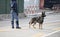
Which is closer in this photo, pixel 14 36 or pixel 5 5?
pixel 14 36

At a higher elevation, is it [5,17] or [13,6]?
[13,6]

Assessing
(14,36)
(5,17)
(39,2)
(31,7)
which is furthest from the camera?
(39,2)

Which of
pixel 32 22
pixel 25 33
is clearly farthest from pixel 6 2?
pixel 25 33

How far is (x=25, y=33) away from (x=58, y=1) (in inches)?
1169

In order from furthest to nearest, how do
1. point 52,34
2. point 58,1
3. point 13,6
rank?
point 58,1 → point 13,6 → point 52,34

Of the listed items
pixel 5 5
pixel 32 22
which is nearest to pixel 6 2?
pixel 5 5

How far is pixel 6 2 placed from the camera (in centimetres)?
2609

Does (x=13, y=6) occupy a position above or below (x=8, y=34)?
above

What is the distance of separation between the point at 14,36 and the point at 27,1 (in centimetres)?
2321

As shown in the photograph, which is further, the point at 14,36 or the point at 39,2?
the point at 39,2

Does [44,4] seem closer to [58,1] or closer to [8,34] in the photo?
[58,1]

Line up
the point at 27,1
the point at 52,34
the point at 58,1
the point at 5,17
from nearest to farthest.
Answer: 1. the point at 52,34
2. the point at 5,17
3. the point at 27,1
4. the point at 58,1

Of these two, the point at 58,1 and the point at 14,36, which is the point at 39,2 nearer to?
the point at 58,1

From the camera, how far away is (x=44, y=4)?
42.2 m
